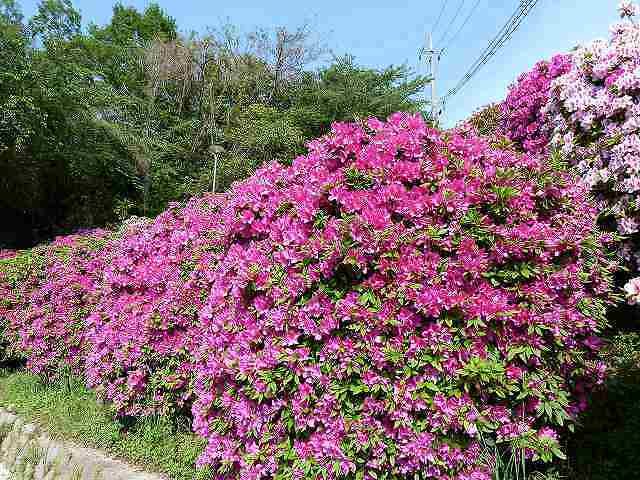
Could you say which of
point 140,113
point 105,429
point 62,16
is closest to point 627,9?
point 105,429

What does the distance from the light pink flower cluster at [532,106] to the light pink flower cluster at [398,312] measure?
2247 millimetres

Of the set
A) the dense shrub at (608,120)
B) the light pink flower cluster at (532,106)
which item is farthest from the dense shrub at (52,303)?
the light pink flower cluster at (532,106)

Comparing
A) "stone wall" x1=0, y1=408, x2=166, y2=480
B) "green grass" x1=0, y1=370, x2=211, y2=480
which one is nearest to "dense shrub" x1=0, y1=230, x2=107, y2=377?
"green grass" x1=0, y1=370, x2=211, y2=480

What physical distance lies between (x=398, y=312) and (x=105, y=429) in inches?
114

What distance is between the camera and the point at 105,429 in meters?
3.78

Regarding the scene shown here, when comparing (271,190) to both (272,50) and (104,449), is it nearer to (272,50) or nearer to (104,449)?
(104,449)

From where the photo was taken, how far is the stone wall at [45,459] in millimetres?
3213

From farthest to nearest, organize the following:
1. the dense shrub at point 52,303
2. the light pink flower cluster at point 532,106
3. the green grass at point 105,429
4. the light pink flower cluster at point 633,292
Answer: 1. the dense shrub at point 52,303
2. the light pink flower cluster at point 532,106
3. the green grass at point 105,429
4. the light pink flower cluster at point 633,292

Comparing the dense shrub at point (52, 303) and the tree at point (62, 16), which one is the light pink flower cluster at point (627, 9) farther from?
the tree at point (62, 16)

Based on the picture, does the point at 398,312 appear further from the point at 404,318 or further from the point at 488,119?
the point at 488,119

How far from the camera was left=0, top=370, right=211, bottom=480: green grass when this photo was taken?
3156 millimetres

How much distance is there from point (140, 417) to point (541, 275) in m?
3.03

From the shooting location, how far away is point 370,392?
2.14m

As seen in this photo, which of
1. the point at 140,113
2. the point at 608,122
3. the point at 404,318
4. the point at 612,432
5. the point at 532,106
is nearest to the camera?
the point at 404,318
